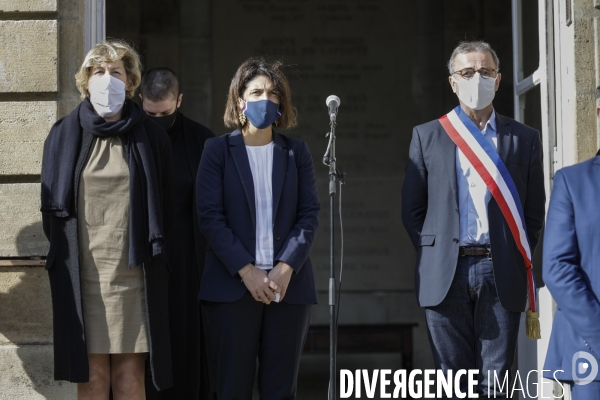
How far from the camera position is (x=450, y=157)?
4.54m

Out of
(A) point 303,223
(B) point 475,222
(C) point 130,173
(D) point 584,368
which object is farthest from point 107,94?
(D) point 584,368

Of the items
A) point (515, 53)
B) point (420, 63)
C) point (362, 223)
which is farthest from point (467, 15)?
point (515, 53)

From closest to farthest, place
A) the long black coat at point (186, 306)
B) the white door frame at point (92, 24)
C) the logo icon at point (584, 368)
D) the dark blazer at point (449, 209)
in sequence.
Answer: the logo icon at point (584, 368) → the dark blazer at point (449, 209) → the long black coat at point (186, 306) → the white door frame at point (92, 24)

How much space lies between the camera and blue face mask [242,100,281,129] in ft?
14.7

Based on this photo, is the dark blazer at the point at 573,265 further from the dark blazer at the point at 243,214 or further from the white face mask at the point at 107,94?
the white face mask at the point at 107,94

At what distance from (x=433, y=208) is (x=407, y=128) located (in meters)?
6.01

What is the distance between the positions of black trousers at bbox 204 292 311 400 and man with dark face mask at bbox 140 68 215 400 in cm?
77

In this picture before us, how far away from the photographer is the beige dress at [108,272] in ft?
14.0

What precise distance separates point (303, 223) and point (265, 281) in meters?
0.37

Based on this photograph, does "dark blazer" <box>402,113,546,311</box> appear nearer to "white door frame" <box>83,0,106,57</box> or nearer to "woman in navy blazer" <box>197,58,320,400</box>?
"woman in navy blazer" <box>197,58,320,400</box>

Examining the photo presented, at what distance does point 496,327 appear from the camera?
4.38 m

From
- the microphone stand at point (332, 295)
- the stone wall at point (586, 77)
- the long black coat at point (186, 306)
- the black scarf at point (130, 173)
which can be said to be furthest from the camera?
the stone wall at point (586, 77)

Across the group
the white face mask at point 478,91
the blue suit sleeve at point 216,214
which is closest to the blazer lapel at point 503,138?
the white face mask at point 478,91

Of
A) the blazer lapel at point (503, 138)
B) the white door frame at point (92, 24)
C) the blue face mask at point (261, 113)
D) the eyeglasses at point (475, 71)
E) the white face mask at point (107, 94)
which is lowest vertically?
the blazer lapel at point (503, 138)
